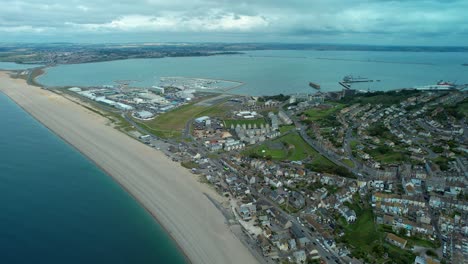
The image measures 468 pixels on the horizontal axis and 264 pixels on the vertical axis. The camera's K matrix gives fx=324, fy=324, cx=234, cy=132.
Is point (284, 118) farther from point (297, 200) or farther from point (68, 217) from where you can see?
point (68, 217)

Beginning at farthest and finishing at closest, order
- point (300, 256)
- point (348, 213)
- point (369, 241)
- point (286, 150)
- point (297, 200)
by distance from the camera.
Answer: point (286, 150) < point (297, 200) < point (348, 213) < point (369, 241) < point (300, 256)

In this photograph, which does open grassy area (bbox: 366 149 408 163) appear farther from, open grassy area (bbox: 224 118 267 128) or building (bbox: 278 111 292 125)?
open grassy area (bbox: 224 118 267 128)

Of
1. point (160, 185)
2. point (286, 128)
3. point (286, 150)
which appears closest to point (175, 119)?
point (286, 128)

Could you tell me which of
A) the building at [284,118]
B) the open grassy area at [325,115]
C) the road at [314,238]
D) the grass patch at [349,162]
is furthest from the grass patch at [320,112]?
the road at [314,238]

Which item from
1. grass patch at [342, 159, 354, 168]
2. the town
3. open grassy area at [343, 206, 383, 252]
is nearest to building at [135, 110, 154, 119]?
the town

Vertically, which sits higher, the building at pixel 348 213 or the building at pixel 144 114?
the building at pixel 144 114

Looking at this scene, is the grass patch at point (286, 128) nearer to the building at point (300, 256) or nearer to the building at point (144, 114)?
the building at point (144, 114)

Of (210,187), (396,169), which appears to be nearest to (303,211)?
(210,187)
